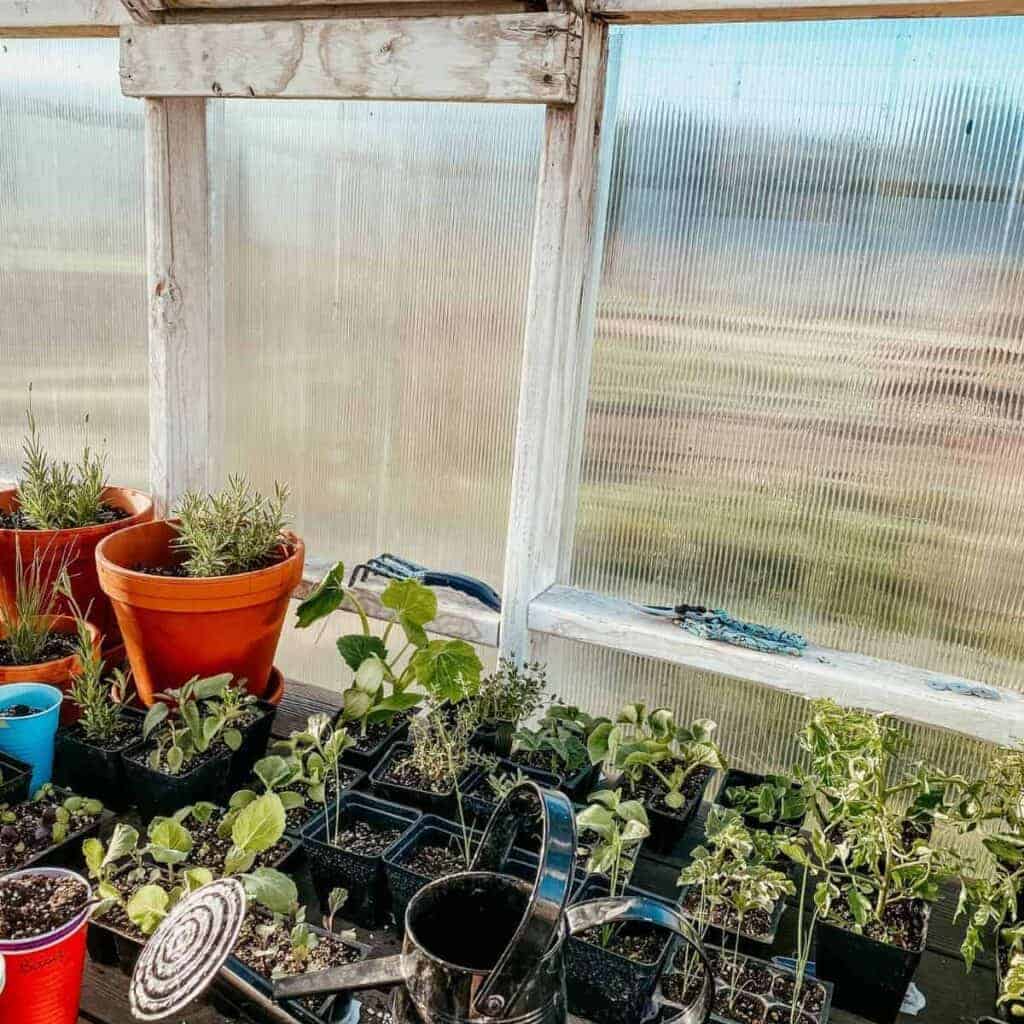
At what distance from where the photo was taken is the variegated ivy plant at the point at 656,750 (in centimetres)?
178

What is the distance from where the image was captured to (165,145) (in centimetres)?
216

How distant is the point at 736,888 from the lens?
5.14 ft

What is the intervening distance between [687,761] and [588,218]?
109 centimetres

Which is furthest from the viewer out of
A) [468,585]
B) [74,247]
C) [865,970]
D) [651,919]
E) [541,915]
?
[74,247]

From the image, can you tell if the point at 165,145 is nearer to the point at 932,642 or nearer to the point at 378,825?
the point at 378,825

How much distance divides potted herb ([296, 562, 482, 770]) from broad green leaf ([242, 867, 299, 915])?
0.42 meters

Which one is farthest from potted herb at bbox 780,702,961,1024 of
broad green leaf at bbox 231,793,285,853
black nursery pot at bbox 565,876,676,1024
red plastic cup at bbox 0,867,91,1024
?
red plastic cup at bbox 0,867,91,1024

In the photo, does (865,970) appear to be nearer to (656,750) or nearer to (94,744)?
(656,750)

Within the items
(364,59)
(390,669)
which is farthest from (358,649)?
(364,59)

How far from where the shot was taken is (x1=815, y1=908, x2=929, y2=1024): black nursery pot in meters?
1.42

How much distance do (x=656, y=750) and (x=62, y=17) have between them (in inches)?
81.8

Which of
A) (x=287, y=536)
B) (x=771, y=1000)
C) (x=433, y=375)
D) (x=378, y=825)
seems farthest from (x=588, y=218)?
(x=771, y=1000)

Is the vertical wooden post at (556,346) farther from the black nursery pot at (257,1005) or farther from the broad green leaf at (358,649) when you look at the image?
the black nursery pot at (257,1005)

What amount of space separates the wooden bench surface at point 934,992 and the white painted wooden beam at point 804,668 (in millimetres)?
335
